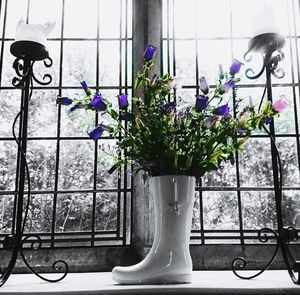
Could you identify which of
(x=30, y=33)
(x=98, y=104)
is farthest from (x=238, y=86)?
(x=30, y=33)

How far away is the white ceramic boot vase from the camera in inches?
50.9

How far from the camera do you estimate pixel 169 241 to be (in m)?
1.33

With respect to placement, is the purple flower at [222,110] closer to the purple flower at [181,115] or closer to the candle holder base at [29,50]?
the purple flower at [181,115]

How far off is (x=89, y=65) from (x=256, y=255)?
120 centimetres

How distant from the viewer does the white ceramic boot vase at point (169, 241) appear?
1.29 metres

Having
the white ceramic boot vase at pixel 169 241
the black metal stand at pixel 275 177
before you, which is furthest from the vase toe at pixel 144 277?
the black metal stand at pixel 275 177

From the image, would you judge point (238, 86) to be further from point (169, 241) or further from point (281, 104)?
point (169, 241)

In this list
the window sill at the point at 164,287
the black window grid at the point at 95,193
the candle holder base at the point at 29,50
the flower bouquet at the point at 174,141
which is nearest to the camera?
the window sill at the point at 164,287

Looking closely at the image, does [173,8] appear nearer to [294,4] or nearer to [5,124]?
[294,4]

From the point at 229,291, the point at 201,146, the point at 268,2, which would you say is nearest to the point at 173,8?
the point at 268,2

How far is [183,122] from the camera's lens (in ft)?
4.62

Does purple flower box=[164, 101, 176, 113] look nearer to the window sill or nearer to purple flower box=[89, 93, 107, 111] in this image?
purple flower box=[89, 93, 107, 111]

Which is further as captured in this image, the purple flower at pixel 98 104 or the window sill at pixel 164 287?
the purple flower at pixel 98 104

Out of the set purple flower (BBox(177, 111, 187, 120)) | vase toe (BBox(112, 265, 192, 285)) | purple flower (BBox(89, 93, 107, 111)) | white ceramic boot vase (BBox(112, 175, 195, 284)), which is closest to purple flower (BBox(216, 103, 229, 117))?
purple flower (BBox(177, 111, 187, 120))
